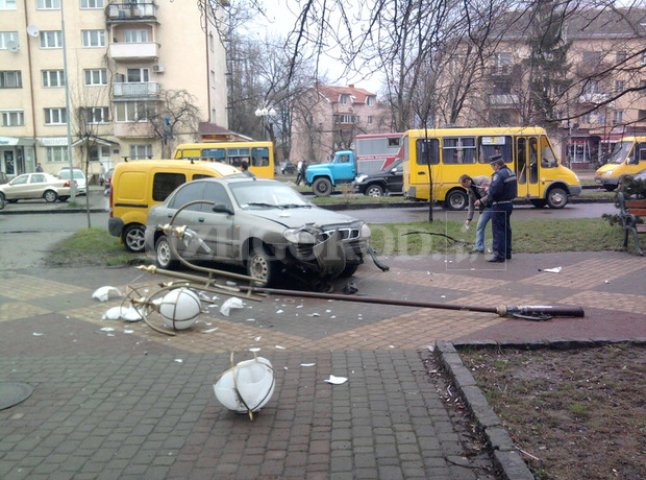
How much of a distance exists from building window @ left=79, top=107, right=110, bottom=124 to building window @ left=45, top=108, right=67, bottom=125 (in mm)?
3116

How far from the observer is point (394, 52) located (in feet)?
20.3

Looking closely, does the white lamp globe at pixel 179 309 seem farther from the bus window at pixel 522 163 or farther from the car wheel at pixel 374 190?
the car wheel at pixel 374 190

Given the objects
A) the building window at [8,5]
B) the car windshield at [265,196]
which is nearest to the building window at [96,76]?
the building window at [8,5]

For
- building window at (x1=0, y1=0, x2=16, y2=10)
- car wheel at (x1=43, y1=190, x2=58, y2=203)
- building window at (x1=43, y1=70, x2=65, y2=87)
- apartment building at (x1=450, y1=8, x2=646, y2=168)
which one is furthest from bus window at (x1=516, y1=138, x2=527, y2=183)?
building window at (x1=0, y1=0, x2=16, y2=10)

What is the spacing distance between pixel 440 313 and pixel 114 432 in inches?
173

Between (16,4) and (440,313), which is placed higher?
(16,4)

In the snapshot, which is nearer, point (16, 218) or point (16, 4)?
point (16, 218)

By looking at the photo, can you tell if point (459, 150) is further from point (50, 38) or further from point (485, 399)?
point (50, 38)

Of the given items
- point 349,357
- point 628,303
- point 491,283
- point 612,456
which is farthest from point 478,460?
point 491,283

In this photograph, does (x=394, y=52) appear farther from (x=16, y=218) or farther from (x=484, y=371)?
(x=16, y=218)

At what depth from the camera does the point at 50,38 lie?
49688 mm

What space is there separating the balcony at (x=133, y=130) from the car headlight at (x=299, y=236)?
4253cm

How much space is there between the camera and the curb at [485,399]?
3.67m

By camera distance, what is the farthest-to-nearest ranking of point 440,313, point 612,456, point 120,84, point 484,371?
point 120,84
point 440,313
point 484,371
point 612,456
